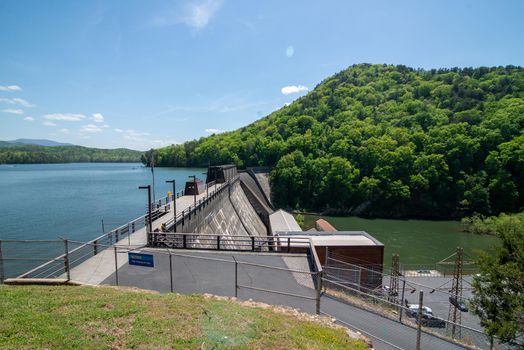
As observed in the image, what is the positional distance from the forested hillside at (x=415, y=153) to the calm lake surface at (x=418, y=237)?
7.68 meters

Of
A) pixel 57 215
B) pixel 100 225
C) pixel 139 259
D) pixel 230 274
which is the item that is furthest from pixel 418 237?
pixel 57 215

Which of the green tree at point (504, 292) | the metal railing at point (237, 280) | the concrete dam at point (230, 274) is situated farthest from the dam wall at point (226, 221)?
the green tree at point (504, 292)

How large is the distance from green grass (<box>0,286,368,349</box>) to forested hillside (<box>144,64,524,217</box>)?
206 feet

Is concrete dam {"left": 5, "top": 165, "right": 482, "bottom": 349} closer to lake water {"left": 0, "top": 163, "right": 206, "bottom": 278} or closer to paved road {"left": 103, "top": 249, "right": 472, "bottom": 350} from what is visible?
paved road {"left": 103, "top": 249, "right": 472, "bottom": 350}

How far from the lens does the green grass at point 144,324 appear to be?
5.67 meters

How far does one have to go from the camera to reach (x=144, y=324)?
21.0ft

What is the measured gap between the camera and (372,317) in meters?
10.1

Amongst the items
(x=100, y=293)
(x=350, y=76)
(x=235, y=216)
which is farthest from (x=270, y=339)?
(x=350, y=76)

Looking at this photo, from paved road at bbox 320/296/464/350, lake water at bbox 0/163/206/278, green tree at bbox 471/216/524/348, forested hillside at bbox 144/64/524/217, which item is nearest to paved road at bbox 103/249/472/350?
paved road at bbox 320/296/464/350

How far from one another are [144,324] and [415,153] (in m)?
79.3

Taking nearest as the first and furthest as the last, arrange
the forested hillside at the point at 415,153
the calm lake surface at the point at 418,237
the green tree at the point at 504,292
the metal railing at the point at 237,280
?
the metal railing at the point at 237,280, the green tree at the point at 504,292, the calm lake surface at the point at 418,237, the forested hillside at the point at 415,153

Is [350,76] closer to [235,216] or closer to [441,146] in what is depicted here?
[441,146]

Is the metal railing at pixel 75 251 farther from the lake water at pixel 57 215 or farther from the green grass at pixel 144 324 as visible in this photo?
the lake water at pixel 57 215

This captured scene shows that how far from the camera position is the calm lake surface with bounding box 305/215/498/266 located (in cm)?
3806
